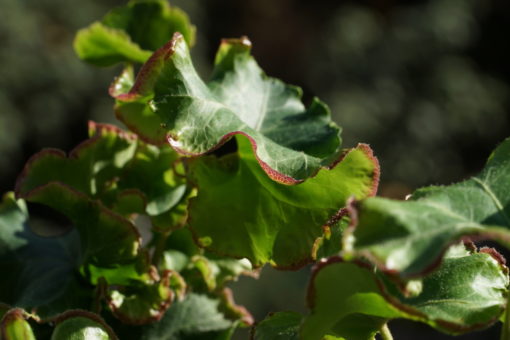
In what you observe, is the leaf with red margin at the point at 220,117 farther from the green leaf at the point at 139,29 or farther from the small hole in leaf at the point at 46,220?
the small hole in leaf at the point at 46,220

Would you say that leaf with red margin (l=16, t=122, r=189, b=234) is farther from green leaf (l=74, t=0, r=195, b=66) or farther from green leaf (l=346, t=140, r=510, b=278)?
green leaf (l=346, t=140, r=510, b=278)

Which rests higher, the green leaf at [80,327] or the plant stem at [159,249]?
the green leaf at [80,327]

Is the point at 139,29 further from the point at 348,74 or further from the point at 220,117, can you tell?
the point at 348,74

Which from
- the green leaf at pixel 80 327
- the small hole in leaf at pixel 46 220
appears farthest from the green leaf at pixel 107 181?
the small hole in leaf at pixel 46 220

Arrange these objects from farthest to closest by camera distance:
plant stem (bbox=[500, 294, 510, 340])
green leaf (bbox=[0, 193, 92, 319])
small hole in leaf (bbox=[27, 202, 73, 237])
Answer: small hole in leaf (bbox=[27, 202, 73, 237]) → green leaf (bbox=[0, 193, 92, 319]) → plant stem (bbox=[500, 294, 510, 340])

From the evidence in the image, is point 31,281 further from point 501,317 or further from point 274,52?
point 274,52

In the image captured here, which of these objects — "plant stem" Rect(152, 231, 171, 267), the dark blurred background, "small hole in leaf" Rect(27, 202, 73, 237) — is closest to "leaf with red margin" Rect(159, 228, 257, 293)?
"plant stem" Rect(152, 231, 171, 267)
